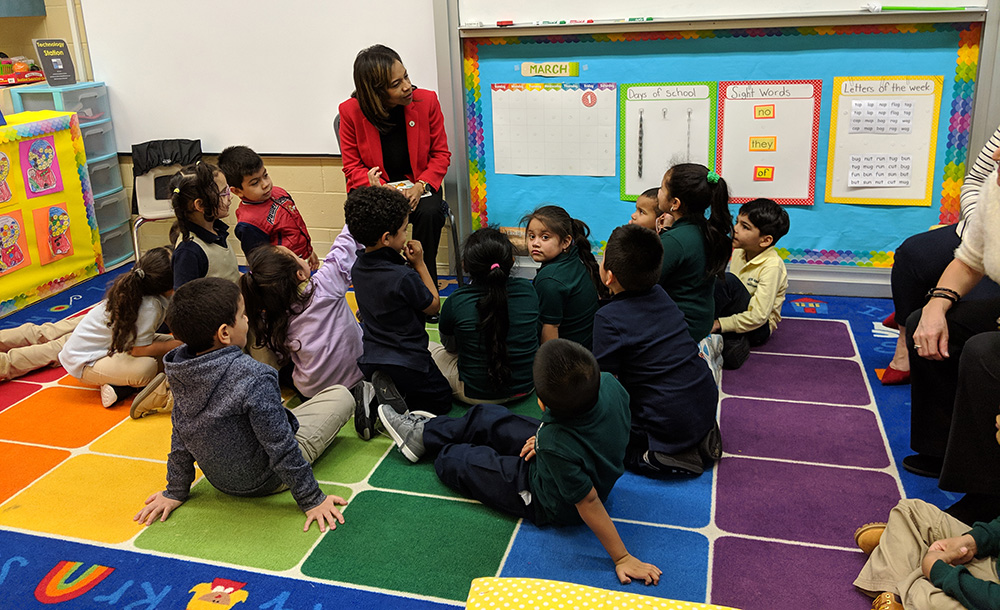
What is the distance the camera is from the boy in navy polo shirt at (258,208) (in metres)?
3.42

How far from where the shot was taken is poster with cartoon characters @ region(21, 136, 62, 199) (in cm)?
409

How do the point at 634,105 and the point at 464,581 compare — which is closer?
the point at 464,581

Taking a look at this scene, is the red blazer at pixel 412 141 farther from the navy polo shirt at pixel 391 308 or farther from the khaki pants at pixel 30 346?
the khaki pants at pixel 30 346

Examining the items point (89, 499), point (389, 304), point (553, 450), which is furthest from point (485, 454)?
point (89, 499)

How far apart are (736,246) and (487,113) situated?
56.4 inches

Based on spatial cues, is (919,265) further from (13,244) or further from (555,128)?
(13,244)

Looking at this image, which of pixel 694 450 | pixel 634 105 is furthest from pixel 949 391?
pixel 634 105

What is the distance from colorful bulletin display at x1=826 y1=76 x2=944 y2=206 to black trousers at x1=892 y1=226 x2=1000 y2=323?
778mm

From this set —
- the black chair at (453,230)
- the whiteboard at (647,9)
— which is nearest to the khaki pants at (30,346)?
the black chair at (453,230)

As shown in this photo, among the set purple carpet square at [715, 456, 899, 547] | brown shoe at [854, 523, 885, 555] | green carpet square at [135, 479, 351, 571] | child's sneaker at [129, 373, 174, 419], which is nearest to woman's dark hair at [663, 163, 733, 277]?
purple carpet square at [715, 456, 899, 547]

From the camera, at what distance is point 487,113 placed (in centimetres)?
413

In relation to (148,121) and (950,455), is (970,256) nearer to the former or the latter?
(950,455)

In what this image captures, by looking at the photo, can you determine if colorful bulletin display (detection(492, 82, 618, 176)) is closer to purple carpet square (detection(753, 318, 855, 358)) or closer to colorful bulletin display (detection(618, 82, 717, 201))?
colorful bulletin display (detection(618, 82, 717, 201))

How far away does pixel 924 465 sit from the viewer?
7.92 ft
